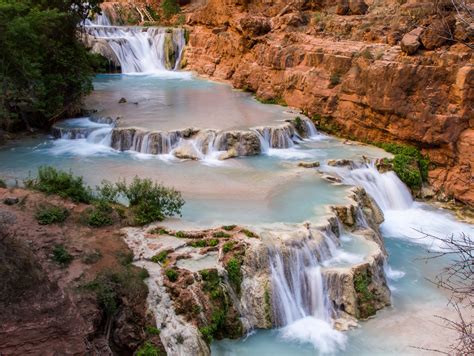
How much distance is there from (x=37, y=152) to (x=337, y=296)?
10318mm

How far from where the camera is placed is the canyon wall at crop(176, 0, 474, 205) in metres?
15.3

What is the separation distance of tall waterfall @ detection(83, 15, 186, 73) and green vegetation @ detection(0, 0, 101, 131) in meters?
10.0

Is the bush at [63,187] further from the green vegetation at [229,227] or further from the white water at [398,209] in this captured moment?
the white water at [398,209]

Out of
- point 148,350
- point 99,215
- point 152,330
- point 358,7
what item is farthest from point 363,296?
point 358,7

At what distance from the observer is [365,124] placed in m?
17.3

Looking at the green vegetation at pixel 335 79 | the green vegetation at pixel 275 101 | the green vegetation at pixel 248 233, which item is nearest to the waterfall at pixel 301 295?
the green vegetation at pixel 248 233

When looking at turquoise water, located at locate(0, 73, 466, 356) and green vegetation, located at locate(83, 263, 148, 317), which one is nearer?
green vegetation, located at locate(83, 263, 148, 317)

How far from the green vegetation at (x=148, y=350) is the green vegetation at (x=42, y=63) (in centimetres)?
797

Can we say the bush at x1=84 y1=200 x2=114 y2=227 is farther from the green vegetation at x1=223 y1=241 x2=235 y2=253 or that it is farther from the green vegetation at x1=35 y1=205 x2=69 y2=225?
the green vegetation at x1=223 y1=241 x2=235 y2=253

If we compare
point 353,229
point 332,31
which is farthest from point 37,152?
point 332,31

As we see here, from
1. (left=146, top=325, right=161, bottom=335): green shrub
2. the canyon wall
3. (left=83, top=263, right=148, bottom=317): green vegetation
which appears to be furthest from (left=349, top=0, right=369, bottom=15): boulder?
(left=146, top=325, right=161, bottom=335): green shrub

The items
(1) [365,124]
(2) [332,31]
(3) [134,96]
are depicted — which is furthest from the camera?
(3) [134,96]

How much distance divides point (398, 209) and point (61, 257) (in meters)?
9.91

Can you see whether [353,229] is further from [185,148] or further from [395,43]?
[395,43]
